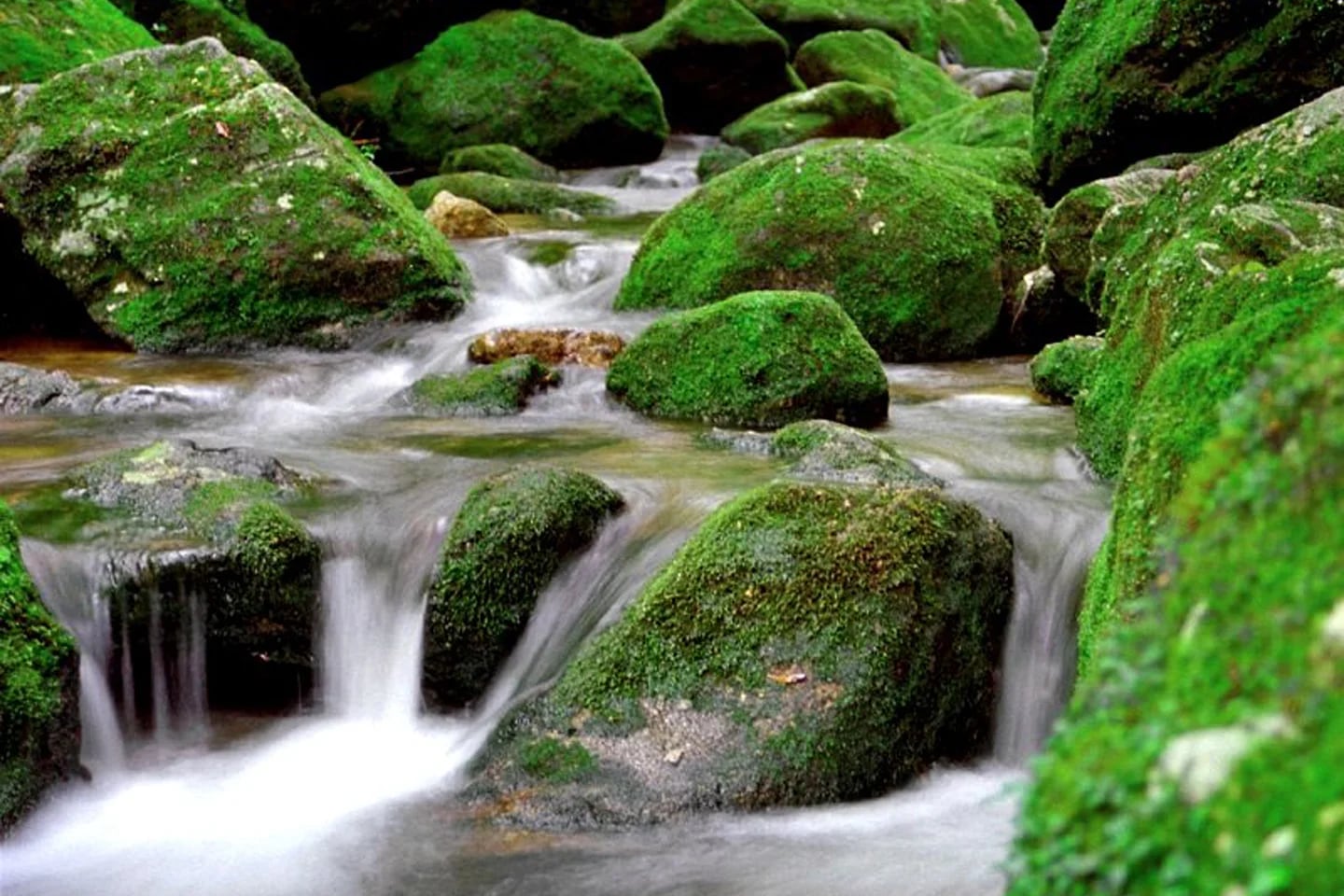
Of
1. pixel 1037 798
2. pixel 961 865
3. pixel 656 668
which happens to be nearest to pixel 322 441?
pixel 656 668

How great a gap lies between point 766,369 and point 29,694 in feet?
15.2

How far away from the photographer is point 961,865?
441 centimetres

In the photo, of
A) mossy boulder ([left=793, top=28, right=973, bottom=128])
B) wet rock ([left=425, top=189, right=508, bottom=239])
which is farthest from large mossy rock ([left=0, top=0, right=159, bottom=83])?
mossy boulder ([left=793, top=28, right=973, bottom=128])

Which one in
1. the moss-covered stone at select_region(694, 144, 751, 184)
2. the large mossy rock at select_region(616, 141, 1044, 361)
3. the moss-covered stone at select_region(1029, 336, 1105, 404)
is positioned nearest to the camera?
the moss-covered stone at select_region(1029, 336, 1105, 404)

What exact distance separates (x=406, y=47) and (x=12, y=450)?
1483 cm

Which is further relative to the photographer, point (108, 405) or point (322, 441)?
point (108, 405)

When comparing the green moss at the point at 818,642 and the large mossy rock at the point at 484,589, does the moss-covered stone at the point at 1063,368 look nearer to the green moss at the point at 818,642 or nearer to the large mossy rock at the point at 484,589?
the green moss at the point at 818,642

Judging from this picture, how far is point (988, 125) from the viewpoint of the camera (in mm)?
14727

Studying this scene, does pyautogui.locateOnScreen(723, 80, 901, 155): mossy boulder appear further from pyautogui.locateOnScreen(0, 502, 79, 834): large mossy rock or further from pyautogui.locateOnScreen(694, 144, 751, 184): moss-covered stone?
pyautogui.locateOnScreen(0, 502, 79, 834): large mossy rock

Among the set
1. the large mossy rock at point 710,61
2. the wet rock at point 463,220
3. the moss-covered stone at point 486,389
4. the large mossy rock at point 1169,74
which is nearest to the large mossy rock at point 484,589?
the moss-covered stone at point 486,389

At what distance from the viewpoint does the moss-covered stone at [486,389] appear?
28.7 ft

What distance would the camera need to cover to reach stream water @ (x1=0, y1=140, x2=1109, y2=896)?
174 inches

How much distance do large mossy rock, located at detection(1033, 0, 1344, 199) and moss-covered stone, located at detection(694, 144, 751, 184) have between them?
26.1 feet

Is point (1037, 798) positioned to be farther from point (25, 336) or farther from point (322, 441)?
point (25, 336)
